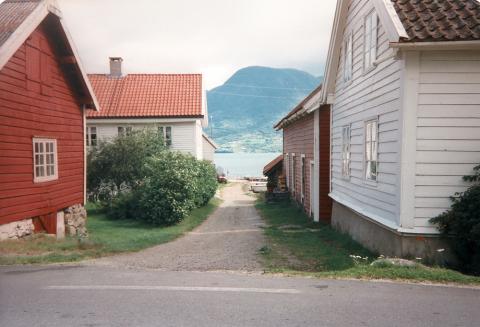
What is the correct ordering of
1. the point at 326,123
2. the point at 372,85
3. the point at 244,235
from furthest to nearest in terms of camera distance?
the point at 326,123 → the point at 244,235 → the point at 372,85

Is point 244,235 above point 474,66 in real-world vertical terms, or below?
below

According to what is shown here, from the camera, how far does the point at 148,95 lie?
29547 mm

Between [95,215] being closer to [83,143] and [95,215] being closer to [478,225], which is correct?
[83,143]

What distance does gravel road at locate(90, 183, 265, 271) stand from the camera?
9773 mm

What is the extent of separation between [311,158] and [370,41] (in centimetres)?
734

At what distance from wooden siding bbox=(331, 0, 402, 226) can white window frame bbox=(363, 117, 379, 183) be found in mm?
164

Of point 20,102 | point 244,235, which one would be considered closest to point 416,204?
point 244,235

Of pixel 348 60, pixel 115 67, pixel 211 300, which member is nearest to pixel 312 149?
pixel 348 60

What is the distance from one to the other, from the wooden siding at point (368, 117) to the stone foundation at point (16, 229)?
360 inches

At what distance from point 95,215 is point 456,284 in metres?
17.5

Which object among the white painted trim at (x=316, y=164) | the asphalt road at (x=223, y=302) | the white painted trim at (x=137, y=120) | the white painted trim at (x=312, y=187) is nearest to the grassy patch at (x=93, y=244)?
the asphalt road at (x=223, y=302)

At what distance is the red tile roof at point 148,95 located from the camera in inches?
1098

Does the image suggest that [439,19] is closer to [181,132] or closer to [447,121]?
[447,121]

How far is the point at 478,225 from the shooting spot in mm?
7504
